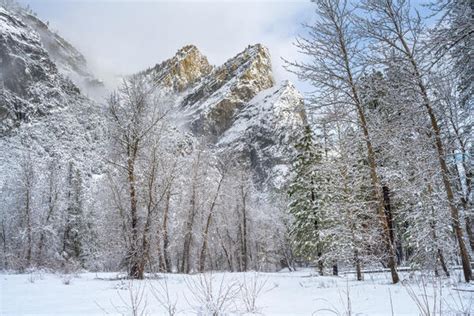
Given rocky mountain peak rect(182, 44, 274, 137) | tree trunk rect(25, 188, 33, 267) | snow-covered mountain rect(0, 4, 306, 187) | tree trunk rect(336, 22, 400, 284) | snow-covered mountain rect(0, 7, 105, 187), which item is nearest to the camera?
tree trunk rect(336, 22, 400, 284)

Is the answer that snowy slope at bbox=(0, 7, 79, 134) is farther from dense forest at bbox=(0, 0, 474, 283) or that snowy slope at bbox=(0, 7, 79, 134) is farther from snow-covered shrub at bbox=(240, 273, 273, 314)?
snow-covered shrub at bbox=(240, 273, 273, 314)

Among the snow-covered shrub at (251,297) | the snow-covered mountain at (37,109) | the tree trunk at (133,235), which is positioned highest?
the snow-covered mountain at (37,109)

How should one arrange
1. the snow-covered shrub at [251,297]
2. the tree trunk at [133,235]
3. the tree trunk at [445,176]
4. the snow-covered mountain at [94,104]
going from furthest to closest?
the snow-covered mountain at [94,104] → the tree trunk at [133,235] → the tree trunk at [445,176] → the snow-covered shrub at [251,297]

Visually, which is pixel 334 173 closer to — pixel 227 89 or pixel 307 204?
pixel 307 204

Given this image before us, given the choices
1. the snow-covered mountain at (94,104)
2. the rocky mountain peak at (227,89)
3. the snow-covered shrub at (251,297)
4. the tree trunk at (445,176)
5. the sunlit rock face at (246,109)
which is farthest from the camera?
the rocky mountain peak at (227,89)

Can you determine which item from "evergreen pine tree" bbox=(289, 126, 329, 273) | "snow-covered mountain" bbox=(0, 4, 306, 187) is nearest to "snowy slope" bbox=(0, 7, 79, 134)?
"snow-covered mountain" bbox=(0, 4, 306, 187)

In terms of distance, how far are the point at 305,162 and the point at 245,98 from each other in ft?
491

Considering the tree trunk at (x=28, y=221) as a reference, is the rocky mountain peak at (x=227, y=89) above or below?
above

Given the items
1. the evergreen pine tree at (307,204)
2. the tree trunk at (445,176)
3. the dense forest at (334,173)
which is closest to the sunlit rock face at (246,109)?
the dense forest at (334,173)

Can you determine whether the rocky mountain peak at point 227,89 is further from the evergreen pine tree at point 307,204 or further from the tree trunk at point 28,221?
the evergreen pine tree at point 307,204

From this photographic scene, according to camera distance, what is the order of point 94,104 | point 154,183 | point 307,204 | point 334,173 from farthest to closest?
point 94,104
point 307,204
point 154,183
point 334,173

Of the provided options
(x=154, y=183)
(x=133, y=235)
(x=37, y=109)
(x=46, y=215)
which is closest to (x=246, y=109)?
(x=37, y=109)

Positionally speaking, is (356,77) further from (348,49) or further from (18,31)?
(18,31)

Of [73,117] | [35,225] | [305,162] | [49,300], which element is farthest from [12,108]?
[49,300]
